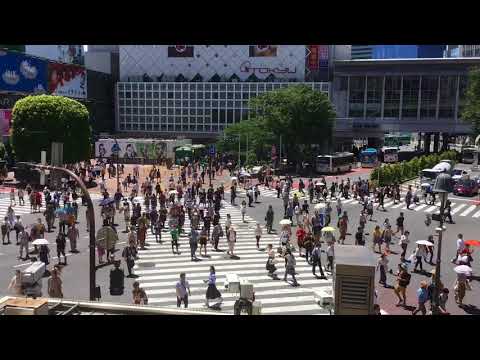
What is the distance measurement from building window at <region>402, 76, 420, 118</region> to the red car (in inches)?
1571

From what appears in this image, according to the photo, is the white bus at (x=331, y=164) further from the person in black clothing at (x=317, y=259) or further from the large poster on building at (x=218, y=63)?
the person in black clothing at (x=317, y=259)

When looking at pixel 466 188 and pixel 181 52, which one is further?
pixel 181 52

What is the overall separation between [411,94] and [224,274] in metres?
66.0

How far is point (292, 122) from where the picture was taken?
5766cm

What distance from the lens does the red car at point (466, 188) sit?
39.9m

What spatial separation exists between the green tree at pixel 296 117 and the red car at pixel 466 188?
20744 millimetres

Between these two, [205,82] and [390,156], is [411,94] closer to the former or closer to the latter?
[390,156]

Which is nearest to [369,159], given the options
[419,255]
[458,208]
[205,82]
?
[458,208]

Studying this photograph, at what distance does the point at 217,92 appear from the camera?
85.4 meters

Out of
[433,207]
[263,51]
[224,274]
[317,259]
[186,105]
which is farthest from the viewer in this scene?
[186,105]

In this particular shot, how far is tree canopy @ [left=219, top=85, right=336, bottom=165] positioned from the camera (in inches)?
2275

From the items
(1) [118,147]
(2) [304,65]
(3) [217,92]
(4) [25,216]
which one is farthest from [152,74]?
(4) [25,216]
